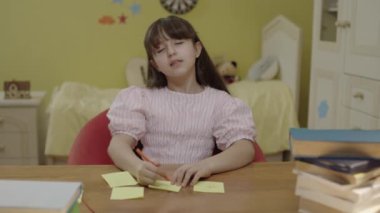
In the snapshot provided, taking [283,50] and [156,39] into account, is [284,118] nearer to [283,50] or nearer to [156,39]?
[283,50]

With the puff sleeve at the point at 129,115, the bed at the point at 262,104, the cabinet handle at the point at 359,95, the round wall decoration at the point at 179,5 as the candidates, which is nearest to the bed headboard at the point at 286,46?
the bed at the point at 262,104

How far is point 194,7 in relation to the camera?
12.8 feet

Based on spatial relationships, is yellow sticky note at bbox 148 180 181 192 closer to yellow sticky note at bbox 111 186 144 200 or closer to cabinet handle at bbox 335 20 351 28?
yellow sticky note at bbox 111 186 144 200

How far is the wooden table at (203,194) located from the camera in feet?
3.30

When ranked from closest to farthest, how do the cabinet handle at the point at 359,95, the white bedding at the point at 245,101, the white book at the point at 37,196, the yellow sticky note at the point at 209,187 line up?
the white book at the point at 37,196
the yellow sticky note at the point at 209,187
the cabinet handle at the point at 359,95
the white bedding at the point at 245,101

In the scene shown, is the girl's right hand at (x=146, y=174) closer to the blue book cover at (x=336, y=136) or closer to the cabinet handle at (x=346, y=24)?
the blue book cover at (x=336, y=136)

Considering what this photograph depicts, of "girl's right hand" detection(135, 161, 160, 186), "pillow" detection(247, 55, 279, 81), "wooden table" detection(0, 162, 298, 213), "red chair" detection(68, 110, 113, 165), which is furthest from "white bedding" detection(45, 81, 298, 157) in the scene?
"girl's right hand" detection(135, 161, 160, 186)

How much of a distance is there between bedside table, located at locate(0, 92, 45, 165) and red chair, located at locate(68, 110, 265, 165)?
1.67 metres

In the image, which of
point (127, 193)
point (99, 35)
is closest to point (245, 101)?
point (99, 35)

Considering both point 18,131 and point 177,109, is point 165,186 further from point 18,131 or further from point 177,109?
point 18,131

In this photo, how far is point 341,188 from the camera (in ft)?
2.85

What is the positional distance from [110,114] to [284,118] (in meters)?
1.85

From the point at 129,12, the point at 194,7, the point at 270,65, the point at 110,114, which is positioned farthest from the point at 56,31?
the point at 110,114

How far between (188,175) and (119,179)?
6.9 inches
